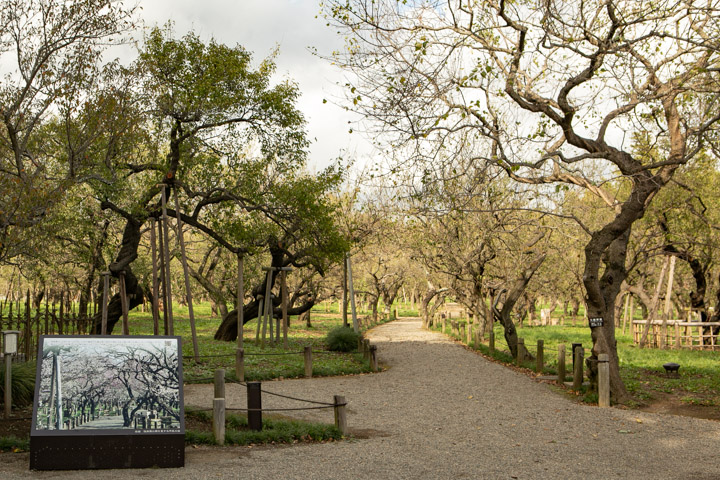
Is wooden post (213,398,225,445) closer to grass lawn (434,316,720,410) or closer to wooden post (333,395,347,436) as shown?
wooden post (333,395,347,436)

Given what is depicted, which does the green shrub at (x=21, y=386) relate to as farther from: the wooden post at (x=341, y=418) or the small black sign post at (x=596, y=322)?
the small black sign post at (x=596, y=322)

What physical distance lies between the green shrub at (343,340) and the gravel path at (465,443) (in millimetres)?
7786

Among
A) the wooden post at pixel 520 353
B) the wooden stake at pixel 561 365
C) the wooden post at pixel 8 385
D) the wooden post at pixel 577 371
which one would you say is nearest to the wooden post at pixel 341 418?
the wooden post at pixel 8 385

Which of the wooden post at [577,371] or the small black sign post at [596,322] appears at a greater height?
the small black sign post at [596,322]

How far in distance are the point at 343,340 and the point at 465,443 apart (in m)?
14.1

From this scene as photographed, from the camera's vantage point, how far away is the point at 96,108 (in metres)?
13.0

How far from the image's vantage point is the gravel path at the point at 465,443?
7512 mm

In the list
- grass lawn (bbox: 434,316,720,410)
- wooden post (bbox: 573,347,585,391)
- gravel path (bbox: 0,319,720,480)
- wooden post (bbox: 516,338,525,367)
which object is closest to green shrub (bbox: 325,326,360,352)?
grass lawn (bbox: 434,316,720,410)

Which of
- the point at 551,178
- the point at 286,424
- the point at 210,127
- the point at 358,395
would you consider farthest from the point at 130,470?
the point at 210,127

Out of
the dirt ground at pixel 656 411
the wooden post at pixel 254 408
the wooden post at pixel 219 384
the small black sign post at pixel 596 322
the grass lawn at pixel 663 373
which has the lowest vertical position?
the grass lawn at pixel 663 373

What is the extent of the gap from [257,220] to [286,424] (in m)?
11.4

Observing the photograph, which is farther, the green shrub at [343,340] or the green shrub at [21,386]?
the green shrub at [343,340]

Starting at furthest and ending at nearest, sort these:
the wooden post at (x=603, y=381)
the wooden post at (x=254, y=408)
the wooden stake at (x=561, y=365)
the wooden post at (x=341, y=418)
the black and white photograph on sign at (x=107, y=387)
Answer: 1. the wooden stake at (x=561, y=365)
2. the wooden post at (x=603, y=381)
3. the wooden post at (x=341, y=418)
4. the wooden post at (x=254, y=408)
5. the black and white photograph on sign at (x=107, y=387)

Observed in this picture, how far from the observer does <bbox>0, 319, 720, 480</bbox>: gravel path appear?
7512mm
